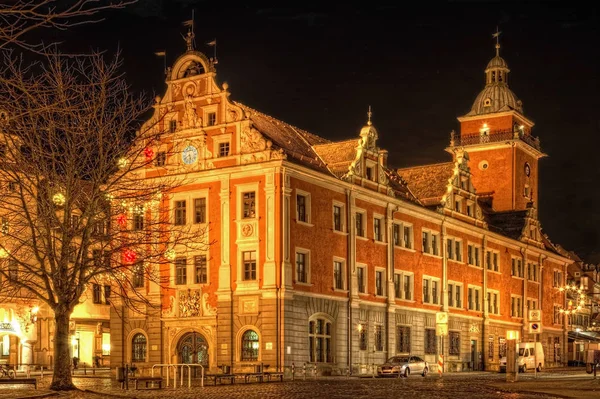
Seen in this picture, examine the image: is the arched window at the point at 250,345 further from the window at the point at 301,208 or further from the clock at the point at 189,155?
the clock at the point at 189,155

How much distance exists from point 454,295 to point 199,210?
24993 mm

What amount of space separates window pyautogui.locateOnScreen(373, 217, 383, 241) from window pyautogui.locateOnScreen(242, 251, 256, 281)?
11054 millimetres

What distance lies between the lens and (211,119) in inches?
2210

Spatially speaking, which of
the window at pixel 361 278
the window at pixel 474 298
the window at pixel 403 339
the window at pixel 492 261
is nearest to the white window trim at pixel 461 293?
the window at pixel 474 298

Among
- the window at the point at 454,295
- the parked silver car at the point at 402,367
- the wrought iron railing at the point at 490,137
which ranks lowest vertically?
the parked silver car at the point at 402,367

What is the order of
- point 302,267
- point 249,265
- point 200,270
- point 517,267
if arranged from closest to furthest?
point 249,265 < point 302,267 < point 200,270 < point 517,267

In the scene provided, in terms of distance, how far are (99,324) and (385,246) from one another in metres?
24.9

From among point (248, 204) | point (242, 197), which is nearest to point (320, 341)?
point (248, 204)

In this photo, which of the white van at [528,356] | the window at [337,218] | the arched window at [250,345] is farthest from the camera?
the white van at [528,356]

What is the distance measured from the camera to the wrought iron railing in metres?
92.8

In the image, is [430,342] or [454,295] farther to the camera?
[454,295]

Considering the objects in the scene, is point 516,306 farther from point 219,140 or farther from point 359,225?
point 219,140

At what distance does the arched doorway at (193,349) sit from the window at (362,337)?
32.5 feet

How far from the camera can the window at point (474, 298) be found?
7588 cm
